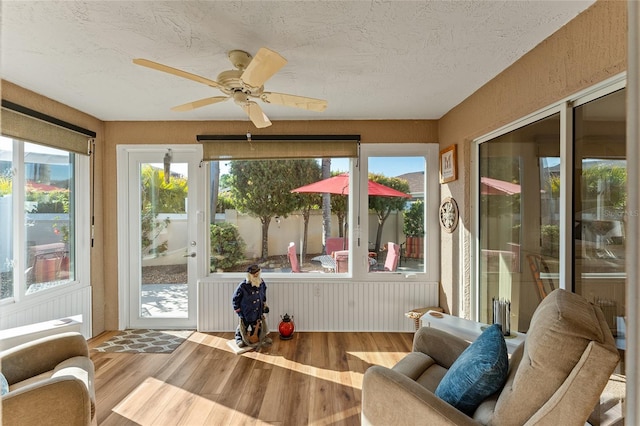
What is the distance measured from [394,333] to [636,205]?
11.2 ft

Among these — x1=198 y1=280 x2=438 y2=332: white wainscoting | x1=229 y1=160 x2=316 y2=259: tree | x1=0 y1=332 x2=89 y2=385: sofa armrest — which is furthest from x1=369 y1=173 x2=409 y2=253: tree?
x1=0 y1=332 x2=89 y2=385: sofa armrest

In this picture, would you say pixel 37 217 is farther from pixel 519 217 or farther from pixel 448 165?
pixel 519 217

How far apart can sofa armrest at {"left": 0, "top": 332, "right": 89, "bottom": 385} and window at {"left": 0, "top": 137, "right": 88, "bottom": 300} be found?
108cm

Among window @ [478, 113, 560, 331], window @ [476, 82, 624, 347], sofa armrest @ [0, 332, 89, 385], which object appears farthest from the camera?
window @ [478, 113, 560, 331]

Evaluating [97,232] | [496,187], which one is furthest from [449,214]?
[97,232]

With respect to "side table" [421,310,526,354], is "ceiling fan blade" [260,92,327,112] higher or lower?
higher

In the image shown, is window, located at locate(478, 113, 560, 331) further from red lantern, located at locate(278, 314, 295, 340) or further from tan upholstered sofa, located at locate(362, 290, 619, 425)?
red lantern, located at locate(278, 314, 295, 340)

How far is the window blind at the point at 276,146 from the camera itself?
143 inches

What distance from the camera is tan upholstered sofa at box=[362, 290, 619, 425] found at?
119 cm

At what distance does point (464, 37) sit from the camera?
203cm

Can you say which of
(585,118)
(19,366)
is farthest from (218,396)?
(585,118)

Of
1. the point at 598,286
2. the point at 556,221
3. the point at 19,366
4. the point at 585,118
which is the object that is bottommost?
the point at 19,366

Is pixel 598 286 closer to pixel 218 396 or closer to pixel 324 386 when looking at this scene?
pixel 324 386

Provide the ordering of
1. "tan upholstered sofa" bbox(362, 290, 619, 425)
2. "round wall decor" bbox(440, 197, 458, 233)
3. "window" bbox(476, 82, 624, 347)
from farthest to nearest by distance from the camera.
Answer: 1. "round wall decor" bbox(440, 197, 458, 233)
2. "window" bbox(476, 82, 624, 347)
3. "tan upholstered sofa" bbox(362, 290, 619, 425)
